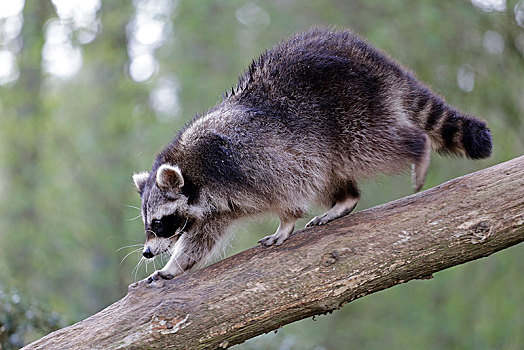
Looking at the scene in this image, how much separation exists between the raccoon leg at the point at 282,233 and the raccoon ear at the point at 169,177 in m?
0.58

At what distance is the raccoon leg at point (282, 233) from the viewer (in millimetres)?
3132

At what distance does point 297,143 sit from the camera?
10.8ft

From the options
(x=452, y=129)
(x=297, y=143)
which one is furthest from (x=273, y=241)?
(x=452, y=129)

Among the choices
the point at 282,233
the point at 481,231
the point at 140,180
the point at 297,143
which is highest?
the point at 140,180

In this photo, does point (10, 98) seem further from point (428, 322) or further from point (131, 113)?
point (428, 322)

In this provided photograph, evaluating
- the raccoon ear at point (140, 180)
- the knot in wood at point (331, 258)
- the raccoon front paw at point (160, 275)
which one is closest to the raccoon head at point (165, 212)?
the raccoon front paw at point (160, 275)

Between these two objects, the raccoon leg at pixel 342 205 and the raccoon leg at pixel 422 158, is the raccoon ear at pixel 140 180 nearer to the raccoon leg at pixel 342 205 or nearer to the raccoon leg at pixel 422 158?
the raccoon leg at pixel 342 205

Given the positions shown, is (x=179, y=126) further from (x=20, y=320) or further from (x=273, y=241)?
(x=273, y=241)

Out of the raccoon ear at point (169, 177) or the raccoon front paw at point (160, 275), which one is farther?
the raccoon ear at point (169, 177)

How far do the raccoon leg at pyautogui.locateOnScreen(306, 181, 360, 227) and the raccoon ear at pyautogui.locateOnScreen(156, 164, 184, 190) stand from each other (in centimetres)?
76

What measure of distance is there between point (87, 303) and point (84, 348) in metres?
5.06

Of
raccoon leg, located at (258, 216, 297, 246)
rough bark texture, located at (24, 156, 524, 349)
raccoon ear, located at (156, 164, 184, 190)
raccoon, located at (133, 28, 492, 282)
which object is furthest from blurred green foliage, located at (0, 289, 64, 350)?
raccoon leg, located at (258, 216, 297, 246)

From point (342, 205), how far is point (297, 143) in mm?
487

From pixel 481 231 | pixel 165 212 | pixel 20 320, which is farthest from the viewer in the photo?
pixel 20 320
